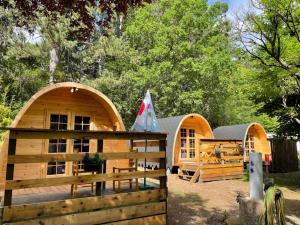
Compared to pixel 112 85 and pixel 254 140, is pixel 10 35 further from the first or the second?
pixel 254 140

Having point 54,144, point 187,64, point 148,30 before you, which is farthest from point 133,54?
point 54,144

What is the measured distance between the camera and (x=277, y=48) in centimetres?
805

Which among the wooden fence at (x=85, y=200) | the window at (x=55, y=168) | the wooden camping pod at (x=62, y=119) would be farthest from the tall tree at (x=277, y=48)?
the window at (x=55, y=168)

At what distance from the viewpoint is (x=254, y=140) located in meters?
19.6

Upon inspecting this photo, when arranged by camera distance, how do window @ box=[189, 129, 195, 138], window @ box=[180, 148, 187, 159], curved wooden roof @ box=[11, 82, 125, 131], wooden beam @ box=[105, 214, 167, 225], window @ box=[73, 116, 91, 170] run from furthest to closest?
window @ box=[189, 129, 195, 138] → window @ box=[180, 148, 187, 159] → window @ box=[73, 116, 91, 170] → curved wooden roof @ box=[11, 82, 125, 131] → wooden beam @ box=[105, 214, 167, 225]

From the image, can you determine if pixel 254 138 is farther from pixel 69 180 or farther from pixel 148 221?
pixel 69 180

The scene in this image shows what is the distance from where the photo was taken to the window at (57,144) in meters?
9.15

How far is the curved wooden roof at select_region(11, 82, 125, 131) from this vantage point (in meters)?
8.02

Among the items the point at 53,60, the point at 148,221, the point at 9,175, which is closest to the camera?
the point at 9,175

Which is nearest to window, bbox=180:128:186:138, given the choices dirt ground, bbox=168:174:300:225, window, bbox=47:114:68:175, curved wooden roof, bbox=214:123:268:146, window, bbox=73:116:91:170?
curved wooden roof, bbox=214:123:268:146

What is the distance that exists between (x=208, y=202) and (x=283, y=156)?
33.8 ft

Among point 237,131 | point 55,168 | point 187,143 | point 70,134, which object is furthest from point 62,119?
point 237,131

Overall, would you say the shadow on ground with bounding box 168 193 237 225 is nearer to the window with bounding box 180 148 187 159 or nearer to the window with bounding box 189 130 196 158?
the window with bounding box 180 148 187 159

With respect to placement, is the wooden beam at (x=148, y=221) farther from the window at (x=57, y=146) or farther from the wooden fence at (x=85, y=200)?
the window at (x=57, y=146)
